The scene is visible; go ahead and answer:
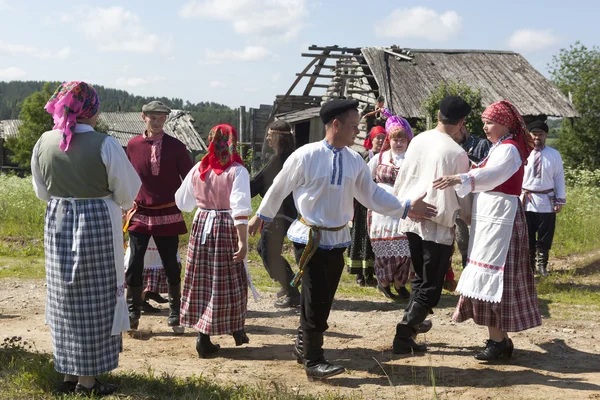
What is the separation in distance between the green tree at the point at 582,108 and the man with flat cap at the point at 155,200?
2754cm

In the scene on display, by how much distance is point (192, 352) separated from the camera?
512 cm

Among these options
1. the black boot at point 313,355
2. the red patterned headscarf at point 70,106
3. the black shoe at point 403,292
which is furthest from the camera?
the black shoe at point 403,292

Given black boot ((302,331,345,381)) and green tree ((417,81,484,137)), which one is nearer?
black boot ((302,331,345,381))

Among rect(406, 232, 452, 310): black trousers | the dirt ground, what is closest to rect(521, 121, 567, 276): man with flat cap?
the dirt ground

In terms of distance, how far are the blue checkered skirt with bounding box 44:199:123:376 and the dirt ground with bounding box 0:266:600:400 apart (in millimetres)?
732

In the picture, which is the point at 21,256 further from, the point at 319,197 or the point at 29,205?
the point at 319,197

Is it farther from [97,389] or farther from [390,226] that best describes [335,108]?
[390,226]

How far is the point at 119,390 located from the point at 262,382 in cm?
90

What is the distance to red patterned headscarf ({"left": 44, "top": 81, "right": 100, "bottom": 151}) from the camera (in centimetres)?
389

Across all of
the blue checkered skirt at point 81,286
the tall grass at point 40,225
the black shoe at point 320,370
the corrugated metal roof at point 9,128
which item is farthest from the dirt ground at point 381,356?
the corrugated metal roof at point 9,128

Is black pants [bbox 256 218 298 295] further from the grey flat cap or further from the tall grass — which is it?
the tall grass

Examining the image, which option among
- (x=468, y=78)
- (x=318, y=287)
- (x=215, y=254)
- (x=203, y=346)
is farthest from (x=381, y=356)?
(x=468, y=78)

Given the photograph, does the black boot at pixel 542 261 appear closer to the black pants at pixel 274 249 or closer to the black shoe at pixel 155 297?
the black pants at pixel 274 249

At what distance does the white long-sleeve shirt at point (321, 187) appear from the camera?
4.26m
